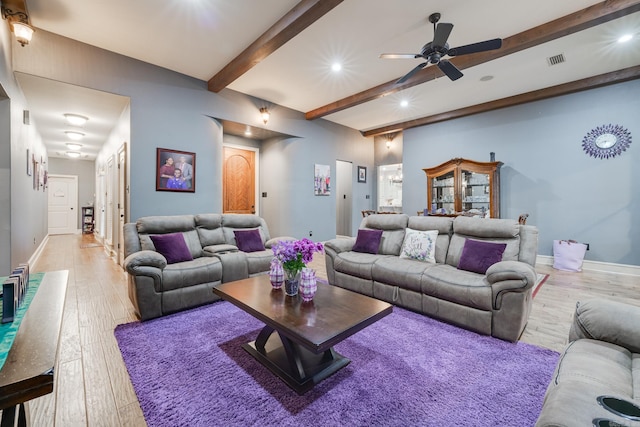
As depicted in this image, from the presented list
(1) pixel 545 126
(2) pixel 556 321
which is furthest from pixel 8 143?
(1) pixel 545 126

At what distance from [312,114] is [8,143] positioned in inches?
182

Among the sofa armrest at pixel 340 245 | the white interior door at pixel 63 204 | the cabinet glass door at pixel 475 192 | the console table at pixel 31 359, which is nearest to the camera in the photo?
the console table at pixel 31 359

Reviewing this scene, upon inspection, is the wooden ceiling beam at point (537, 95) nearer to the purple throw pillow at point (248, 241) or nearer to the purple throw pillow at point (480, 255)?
the purple throw pillow at point (480, 255)

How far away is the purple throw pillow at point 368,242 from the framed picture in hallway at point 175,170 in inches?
111

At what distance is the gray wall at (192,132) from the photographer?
3.43 metres

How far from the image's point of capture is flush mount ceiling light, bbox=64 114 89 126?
4.77 m

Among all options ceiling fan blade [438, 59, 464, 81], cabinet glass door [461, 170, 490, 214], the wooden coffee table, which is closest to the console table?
the wooden coffee table

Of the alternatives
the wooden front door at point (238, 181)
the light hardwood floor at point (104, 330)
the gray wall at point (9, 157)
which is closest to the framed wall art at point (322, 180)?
the wooden front door at point (238, 181)

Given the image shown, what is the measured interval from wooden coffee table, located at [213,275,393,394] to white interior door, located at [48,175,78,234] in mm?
10375

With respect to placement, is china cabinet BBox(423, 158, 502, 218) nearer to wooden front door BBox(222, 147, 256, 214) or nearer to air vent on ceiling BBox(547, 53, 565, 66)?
air vent on ceiling BBox(547, 53, 565, 66)

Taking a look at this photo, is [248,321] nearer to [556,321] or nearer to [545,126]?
[556,321]

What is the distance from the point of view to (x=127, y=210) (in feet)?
13.1

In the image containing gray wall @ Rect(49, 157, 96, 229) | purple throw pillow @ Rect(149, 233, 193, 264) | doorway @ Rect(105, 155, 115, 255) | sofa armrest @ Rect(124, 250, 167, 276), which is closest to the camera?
sofa armrest @ Rect(124, 250, 167, 276)

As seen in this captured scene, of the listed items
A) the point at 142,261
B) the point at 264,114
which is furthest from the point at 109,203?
the point at 142,261
